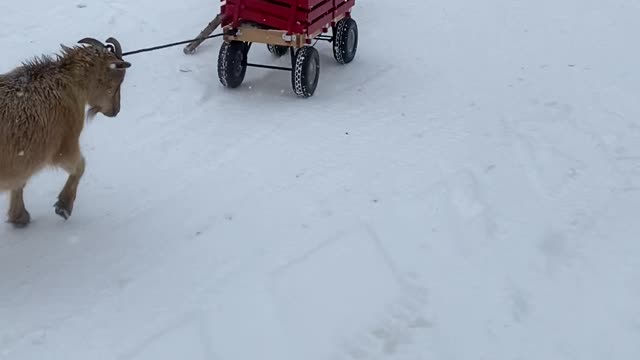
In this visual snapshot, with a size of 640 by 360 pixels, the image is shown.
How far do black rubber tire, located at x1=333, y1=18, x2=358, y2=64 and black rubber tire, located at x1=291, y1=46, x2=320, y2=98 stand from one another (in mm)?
831

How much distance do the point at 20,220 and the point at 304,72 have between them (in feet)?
10.3

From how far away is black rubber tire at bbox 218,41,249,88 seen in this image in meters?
7.04

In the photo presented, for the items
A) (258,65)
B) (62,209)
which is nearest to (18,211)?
(62,209)

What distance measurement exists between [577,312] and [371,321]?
119cm

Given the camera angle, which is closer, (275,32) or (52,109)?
(52,109)

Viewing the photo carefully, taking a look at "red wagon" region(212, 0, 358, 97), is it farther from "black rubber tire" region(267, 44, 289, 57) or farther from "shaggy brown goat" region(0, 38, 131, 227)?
"shaggy brown goat" region(0, 38, 131, 227)

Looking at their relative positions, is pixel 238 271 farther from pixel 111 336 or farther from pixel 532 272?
pixel 532 272

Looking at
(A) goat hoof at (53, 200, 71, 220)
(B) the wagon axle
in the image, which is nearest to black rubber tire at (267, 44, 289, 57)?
(B) the wagon axle

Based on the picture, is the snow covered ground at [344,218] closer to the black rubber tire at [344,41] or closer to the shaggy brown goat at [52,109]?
the black rubber tire at [344,41]

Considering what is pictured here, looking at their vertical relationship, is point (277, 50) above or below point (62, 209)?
below

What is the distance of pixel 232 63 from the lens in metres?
7.12

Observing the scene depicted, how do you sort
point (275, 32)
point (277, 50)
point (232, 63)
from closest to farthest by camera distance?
1. point (275, 32)
2. point (232, 63)
3. point (277, 50)

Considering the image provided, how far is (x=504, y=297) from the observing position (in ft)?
13.8

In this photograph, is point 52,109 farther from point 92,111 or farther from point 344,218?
point 344,218
